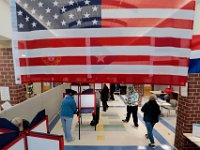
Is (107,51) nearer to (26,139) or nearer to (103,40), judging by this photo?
(103,40)

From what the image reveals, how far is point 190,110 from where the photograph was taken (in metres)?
5.72

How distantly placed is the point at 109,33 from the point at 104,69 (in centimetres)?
53

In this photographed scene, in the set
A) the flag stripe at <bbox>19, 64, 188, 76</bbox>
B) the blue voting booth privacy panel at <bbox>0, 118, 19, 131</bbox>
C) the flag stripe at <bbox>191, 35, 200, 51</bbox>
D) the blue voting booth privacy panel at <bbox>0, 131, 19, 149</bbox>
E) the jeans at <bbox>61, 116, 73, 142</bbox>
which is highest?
the flag stripe at <bbox>191, 35, 200, 51</bbox>

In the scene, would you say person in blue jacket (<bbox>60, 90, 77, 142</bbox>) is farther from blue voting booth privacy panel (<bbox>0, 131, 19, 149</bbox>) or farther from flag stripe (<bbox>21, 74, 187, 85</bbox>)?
flag stripe (<bbox>21, 74, 187, 85</bbox>)

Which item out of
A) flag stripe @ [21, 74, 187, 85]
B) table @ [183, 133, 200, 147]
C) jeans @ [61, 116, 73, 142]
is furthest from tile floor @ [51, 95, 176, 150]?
flag stripe @ [21, 74, 187, 85]

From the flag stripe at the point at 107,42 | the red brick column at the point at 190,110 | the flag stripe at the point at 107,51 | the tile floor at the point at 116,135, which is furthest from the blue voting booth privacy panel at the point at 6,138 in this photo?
the red brick column at the point at 190,110

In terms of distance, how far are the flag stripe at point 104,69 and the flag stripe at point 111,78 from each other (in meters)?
0.05

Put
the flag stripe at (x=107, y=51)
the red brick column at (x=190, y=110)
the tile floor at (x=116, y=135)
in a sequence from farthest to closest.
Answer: the tile floor at (x=116, y=135) < the red brick column at (x=190, y=110) < the flag stripe at (x=107, y=51)

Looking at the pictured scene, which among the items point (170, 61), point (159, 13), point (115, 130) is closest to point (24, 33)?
point (159, 13)

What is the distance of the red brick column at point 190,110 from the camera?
5.62 m

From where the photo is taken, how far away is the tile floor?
677 centimetres

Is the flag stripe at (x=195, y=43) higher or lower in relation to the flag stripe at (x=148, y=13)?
lower

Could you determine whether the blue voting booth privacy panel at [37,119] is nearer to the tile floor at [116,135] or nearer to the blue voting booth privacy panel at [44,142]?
the blue voting booth privacy panel at [44,142]

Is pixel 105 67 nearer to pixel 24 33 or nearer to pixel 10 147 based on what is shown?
pixel 24 33
